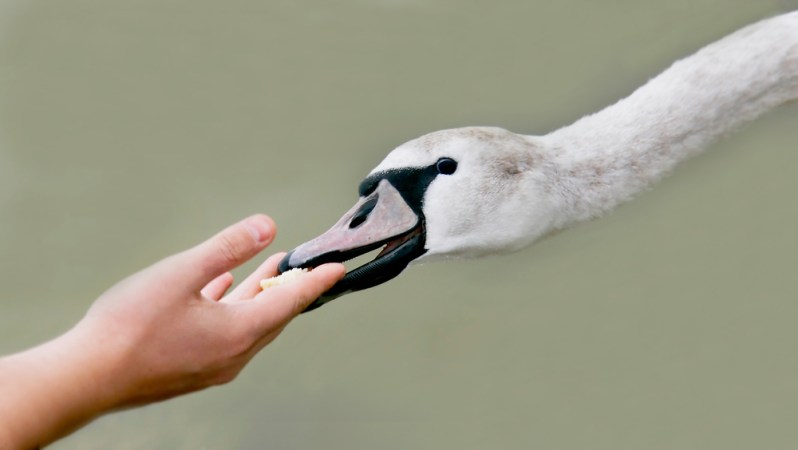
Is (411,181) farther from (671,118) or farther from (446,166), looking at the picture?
(671,118)

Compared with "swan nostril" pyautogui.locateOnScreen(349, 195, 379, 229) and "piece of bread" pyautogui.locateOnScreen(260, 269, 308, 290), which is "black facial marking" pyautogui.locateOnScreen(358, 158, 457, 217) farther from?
"piece of bread" pyautogui.locateOnScreen(260, 269, 308, 290)

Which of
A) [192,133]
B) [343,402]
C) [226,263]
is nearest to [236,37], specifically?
[192,133]

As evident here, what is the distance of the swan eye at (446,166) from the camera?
15.8ft

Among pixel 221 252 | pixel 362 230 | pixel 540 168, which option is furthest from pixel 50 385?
pixel 540 168

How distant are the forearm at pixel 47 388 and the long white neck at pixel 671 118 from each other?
2.48m

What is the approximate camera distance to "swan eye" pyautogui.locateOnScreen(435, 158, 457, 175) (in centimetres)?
483

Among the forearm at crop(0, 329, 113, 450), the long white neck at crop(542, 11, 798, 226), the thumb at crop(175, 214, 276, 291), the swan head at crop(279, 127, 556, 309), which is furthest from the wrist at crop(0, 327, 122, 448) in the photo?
the long white neck at crop(542, 11, 798, 226)

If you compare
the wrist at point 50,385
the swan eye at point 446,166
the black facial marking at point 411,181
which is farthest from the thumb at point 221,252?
the swan eye at point 446,166

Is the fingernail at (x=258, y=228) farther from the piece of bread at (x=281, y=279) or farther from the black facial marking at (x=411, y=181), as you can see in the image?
the black facial marking at (x=411, y=181)

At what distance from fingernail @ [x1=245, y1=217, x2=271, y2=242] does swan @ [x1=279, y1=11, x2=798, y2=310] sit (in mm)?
618

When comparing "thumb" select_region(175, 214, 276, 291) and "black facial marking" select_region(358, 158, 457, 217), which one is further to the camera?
"black facial marking" select_region(358, 158, 457, 217)

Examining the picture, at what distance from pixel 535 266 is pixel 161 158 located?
2.45 m

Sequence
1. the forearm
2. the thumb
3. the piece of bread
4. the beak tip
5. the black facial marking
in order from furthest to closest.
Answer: the black facial marking < the beak tip < the piece of bread < the thumb < the forearm

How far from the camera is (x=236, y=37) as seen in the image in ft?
23.0
